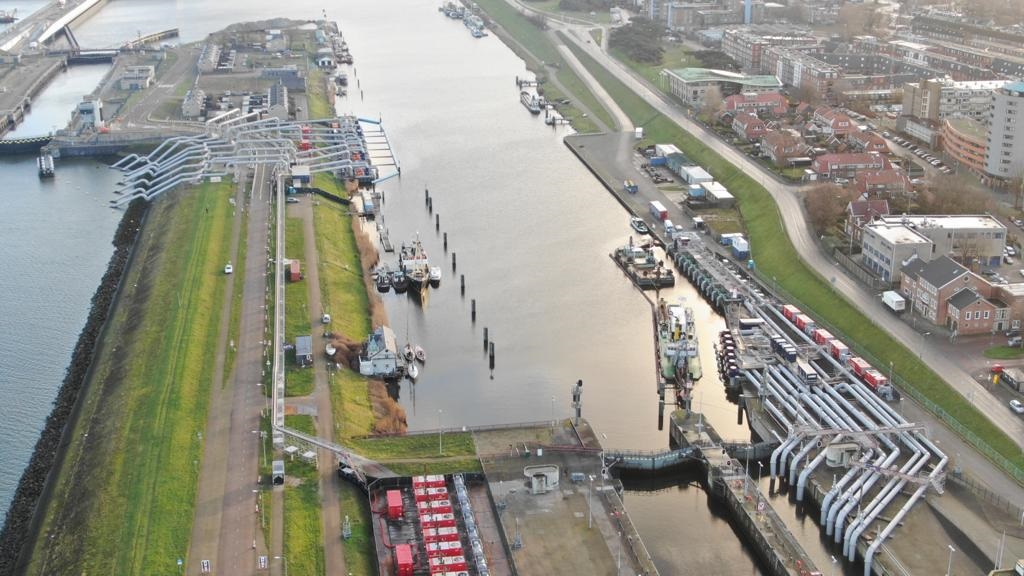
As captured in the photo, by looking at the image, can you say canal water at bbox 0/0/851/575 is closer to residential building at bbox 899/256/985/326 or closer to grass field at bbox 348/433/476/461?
grass field at bbox 348/433/476/461

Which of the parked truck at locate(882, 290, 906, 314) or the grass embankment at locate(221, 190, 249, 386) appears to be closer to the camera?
the grass embankment at locate(221, 190, 249, 386)

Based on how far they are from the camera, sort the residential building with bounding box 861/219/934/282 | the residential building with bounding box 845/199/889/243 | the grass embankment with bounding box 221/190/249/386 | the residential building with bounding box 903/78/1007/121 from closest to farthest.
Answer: the grass embankment with bounding box 221/190/249/386 → the residential building with bounding box 861/219/934/282 → the residential building with bounding box 845/199/889/243 → the residential building with bounding box 903/78/1007/121

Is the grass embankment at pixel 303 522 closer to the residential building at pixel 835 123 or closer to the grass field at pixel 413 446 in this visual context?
the grass field at pixel 413 446

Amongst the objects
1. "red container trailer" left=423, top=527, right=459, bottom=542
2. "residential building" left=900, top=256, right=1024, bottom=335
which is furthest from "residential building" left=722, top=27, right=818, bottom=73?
"red container trailer" left=423, top=527, right=459, bottom=542

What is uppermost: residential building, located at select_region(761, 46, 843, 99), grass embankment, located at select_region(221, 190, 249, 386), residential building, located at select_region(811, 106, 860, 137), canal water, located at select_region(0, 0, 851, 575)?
residential building, located at select_region(761, 46, 843, 99)

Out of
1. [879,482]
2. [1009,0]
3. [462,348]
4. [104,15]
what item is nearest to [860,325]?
[879,482]

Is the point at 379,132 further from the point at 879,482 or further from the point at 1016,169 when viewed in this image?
the point at 879,482
